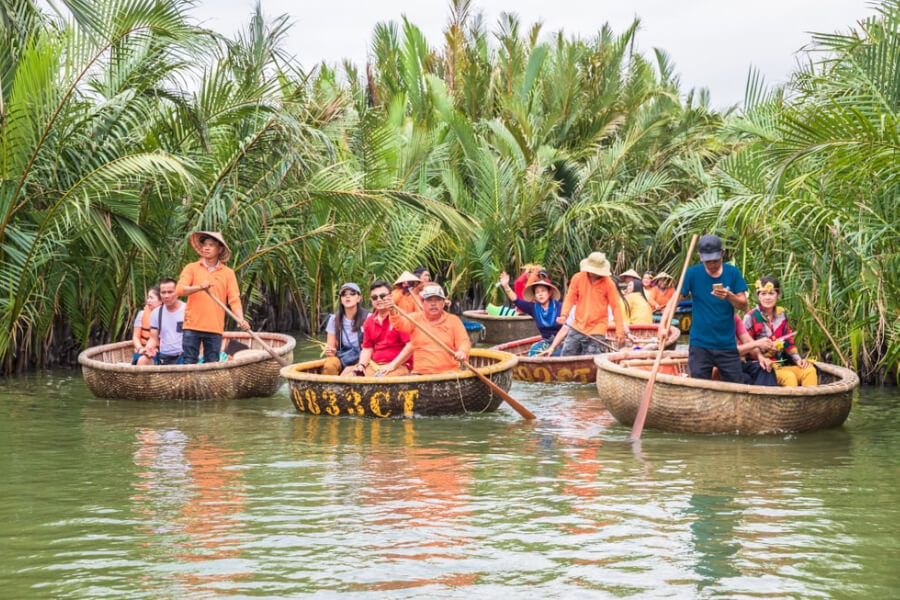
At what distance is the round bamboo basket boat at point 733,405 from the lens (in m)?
9.91

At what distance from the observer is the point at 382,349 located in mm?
12016

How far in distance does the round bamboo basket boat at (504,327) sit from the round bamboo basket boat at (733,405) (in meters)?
10.4

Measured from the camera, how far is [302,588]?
578 cm

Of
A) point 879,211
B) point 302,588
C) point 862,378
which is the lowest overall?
point 302,588

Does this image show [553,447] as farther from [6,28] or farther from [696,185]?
[696,185]

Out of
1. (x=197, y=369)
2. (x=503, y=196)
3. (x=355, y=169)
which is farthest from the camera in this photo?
(x=503, y=196)

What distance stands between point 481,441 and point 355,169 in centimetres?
828

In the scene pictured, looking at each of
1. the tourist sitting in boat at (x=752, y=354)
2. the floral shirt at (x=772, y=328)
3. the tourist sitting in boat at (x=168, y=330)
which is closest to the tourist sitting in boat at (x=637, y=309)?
the floral shirt at (x=772, y=328)

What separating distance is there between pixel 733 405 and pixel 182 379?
5.66 metres

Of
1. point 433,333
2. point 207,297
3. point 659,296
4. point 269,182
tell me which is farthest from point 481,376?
point 659,296

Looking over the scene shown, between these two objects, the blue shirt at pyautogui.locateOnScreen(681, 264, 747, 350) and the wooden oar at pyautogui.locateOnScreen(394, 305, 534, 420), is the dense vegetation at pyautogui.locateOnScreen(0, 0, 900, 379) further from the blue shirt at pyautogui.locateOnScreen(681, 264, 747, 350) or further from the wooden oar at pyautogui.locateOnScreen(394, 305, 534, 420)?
the wooden oar at pyautogui.locateOnScreen(394, 305, 534, 420)

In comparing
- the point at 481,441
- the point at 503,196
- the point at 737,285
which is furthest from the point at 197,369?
the point at 503,196

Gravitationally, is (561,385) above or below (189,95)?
below

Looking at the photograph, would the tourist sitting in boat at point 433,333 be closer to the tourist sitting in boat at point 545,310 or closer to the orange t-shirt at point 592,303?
the orange t-shirt at point 592,303
